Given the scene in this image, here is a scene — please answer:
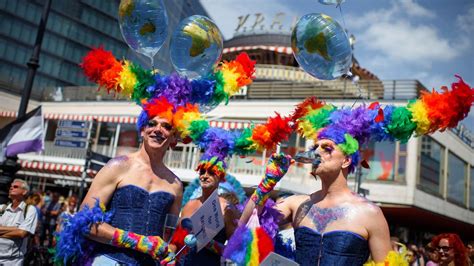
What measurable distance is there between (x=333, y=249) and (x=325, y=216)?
0.68ft

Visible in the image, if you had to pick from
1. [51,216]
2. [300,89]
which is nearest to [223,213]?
[51,216]

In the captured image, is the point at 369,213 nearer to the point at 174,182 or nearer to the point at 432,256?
the point at 174,182

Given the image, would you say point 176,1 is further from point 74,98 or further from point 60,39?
point 60,39

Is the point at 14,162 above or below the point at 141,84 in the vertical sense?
below

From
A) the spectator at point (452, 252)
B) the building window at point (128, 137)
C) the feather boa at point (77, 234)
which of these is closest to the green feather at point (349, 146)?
the feather boa at point (77, 234)

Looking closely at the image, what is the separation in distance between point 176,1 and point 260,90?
5.39m

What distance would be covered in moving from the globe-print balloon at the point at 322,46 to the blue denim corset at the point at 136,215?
4.61 ft

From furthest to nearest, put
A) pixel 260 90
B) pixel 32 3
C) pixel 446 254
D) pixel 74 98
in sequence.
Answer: pixel 32 3
pixel 74 98
pixel 260 90
pixel 446 254

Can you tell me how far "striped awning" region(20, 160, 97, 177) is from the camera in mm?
18375

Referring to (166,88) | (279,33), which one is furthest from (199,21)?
(279,33)

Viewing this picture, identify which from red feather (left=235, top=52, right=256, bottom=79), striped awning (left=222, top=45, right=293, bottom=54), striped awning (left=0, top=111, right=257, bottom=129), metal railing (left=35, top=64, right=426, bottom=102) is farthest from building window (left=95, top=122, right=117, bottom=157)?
red feather (left=235, top=52, right=256, bottom=79)

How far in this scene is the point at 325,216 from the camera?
8.42ft

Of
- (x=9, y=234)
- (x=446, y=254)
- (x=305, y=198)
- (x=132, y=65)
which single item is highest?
(x=132, y=65)

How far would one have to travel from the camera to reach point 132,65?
342 centimetres
